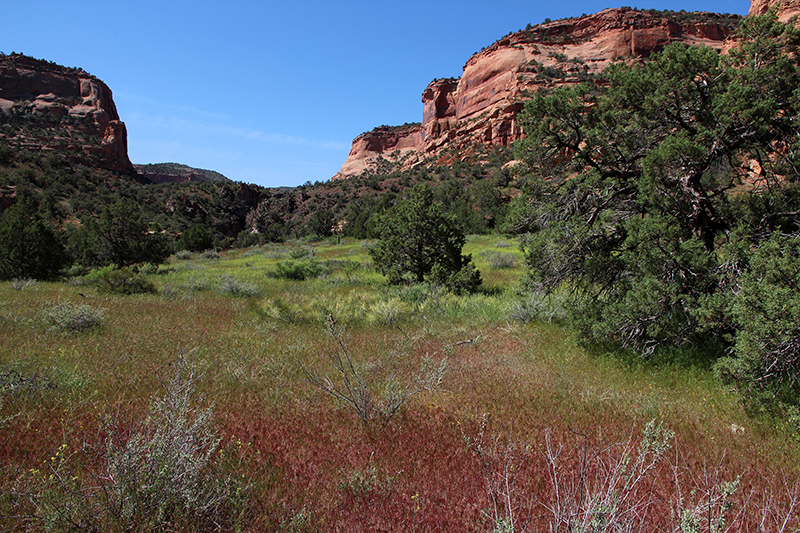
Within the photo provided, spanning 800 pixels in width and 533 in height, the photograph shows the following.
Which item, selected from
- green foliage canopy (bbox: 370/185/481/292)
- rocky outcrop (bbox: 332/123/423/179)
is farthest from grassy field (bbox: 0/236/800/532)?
rocky outcrop (bbox: 332/123/423/179)

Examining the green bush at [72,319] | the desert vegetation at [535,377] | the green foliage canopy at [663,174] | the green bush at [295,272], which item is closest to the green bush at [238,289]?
the desert vegetation at [535,377]

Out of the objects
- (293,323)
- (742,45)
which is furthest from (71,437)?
(742,45)

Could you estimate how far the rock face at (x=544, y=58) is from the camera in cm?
7094

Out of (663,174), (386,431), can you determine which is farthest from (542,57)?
(386,431)

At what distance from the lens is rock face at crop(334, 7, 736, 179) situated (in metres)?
70.9

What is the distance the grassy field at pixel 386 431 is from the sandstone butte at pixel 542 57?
6844 centimetres

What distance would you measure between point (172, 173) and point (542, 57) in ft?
446

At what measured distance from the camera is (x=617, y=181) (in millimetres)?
6895

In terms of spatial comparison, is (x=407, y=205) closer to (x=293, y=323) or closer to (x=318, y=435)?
(x=293, y=323)

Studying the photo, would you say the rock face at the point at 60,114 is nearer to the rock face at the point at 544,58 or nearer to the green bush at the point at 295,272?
the rock face at the point at 544,58

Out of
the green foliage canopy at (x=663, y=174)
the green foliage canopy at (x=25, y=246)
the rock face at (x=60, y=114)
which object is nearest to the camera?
the green foliage canopy at (x=663, y=174)

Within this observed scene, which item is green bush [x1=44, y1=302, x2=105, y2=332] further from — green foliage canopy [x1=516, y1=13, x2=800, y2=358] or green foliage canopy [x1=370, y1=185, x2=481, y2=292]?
green foliage canopy [x1=516, y1=13, x2=800, y2=358]

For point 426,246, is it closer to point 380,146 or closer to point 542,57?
point 542,57

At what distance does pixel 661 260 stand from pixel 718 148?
202 cm
